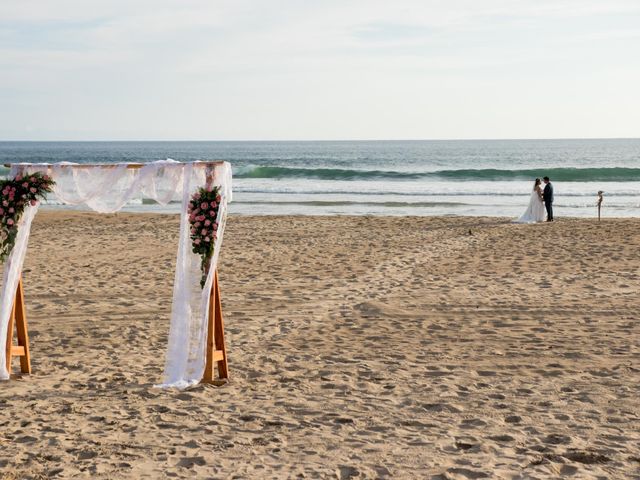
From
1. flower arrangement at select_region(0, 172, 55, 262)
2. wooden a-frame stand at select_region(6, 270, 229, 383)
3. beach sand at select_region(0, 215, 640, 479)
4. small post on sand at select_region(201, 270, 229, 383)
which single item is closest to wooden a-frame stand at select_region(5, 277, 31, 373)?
wooden a-frame stand at select_region(6, 270, 229, 383)

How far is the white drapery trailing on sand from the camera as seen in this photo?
7.65 m

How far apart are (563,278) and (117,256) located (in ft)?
27.5

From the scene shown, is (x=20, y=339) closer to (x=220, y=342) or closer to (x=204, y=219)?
(x=220, y=342)

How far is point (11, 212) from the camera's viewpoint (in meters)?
8.00

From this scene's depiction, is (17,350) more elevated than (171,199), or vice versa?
(171,199)

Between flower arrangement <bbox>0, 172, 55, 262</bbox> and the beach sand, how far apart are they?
4.61ft

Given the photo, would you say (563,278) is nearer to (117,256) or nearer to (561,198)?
(117,256)

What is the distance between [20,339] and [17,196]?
138 centimetres

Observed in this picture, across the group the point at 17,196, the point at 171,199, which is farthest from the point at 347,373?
the point at 17,196

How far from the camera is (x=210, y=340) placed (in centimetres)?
781

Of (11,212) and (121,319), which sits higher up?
(11,212)

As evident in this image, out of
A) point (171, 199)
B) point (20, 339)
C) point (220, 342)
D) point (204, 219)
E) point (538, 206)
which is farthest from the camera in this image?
point (538, 206)

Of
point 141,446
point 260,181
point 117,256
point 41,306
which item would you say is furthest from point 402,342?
point 260,181

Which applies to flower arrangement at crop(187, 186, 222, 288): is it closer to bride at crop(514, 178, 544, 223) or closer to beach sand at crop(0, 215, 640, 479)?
beach sand at crop(0, 215, 640, 479)
